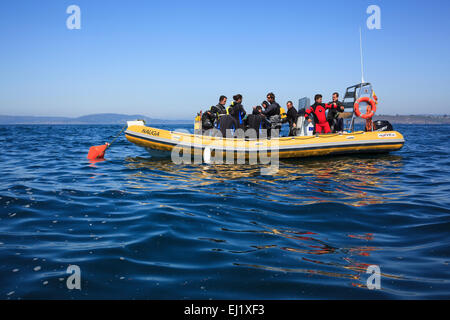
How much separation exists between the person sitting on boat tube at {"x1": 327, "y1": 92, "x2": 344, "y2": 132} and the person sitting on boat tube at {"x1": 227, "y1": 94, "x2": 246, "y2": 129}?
10.4 ft

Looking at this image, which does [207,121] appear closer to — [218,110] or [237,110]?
[218,110]

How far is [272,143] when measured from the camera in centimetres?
991

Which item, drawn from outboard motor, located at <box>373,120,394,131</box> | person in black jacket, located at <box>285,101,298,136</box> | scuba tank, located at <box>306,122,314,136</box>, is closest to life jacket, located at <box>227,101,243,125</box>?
person in black jacket, located at <box>285,101,298,136</box>

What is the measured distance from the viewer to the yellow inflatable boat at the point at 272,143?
9.71 metres

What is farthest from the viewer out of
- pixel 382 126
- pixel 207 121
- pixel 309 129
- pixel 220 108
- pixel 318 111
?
pixel 382 126

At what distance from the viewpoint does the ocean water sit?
2.74 m

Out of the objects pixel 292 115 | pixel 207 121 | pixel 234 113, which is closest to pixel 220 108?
pixel 234 113

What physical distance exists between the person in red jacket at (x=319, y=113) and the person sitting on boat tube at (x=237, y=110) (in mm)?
2179

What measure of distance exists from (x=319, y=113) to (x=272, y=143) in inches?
76.3

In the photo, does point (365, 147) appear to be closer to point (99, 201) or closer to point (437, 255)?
point (437, 255)

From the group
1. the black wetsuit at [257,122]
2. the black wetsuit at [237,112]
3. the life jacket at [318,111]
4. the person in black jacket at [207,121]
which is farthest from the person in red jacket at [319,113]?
the person in black jacket at [207,121]

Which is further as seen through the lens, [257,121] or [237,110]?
[257,121]

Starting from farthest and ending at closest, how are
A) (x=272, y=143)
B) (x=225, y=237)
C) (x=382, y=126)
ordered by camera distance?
(x=382, y=126) → (x=272, y=143) → (x=225, y=237)
